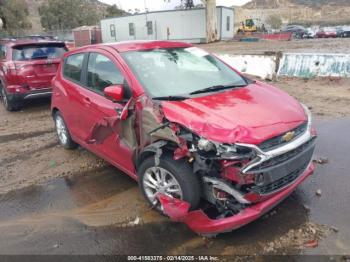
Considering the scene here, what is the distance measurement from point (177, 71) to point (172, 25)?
112 ft

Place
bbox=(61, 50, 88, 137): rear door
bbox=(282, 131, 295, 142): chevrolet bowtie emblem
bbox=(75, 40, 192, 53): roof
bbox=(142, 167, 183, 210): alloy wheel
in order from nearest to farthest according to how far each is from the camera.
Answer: bbox=(282, 131, 295, 142): chevrolet bowtie emblem < bbox=(142, 167, 183, 210): alloy wheel < bbox=(75, 40, 192, 53): roof < bbox=(61, 50, 88, 137): rear door

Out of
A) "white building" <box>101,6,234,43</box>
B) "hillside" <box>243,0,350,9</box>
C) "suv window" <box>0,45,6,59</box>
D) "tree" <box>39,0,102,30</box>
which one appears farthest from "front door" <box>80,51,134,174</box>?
"hillside" <box>243,0,350,9</box>

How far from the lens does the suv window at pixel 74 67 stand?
16.9 feet

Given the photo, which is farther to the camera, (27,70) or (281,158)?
(27,70)

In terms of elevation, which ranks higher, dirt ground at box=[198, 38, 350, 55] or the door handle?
the door handle

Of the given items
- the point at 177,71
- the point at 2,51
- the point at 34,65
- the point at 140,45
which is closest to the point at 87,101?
the point at 140,45

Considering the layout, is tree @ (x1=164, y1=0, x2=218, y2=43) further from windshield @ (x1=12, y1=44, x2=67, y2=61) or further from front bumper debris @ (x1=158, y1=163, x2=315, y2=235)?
front bumper debris @ (x1=158, y1=163, x2=315, y2=235)

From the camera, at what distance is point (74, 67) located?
17.5 ft

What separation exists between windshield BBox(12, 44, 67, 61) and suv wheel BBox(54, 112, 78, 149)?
3.62 meters

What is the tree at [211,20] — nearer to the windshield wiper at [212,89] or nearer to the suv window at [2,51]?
the suv window at [2,51]

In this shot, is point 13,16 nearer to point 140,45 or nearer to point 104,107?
point 140,45

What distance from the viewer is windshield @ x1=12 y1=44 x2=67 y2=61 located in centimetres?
891

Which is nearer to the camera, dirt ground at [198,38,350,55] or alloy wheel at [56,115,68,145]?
alloy wheel at [56,115,68,145]

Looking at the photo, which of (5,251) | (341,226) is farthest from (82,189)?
(341,226)
